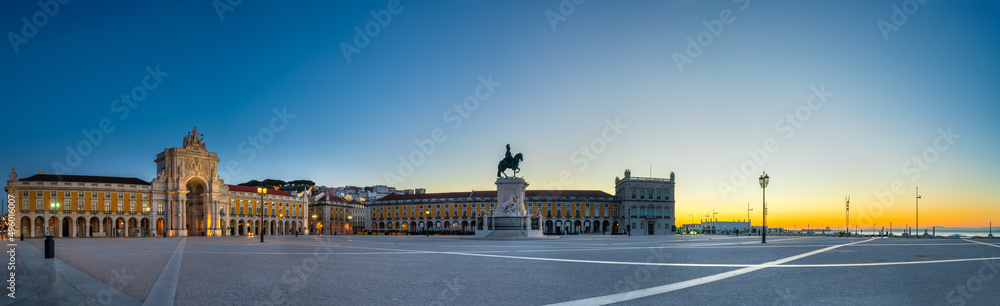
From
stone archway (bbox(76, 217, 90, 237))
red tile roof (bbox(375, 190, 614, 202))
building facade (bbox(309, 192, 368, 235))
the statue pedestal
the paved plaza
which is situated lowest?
building facade (bbox(309, 192, 368, 235))

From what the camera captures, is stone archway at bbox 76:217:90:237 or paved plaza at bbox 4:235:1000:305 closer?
paved plaza at bbox 4:235:1000:305

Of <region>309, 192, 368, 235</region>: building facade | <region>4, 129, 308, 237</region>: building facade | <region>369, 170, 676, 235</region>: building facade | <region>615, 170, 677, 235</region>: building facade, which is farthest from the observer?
<region>309, 192, 368, 235</region>: building facade

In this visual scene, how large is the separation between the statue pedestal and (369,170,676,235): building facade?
5518 centimetres

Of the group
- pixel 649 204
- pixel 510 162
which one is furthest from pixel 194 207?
pixel 649 204

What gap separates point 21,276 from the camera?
10.1 meters

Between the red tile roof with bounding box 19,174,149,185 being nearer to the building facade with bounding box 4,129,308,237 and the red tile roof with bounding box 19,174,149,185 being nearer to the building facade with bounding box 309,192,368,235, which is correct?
the building facade with bounding box 4,129,308,237

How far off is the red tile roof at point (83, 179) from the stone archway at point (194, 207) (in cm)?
608

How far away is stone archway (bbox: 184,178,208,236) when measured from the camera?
83.6 meters

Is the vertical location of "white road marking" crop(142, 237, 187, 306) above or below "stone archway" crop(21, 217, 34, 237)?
above

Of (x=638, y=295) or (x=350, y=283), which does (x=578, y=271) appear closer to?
(x=638, y=295)

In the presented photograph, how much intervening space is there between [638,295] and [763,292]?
Result: 2074 mm

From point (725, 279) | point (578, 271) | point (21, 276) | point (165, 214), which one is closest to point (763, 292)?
point (725, 279)

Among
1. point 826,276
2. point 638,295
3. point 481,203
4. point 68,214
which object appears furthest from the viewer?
point 481,203

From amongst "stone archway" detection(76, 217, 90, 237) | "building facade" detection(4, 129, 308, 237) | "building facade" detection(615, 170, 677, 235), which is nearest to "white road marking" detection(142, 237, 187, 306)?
"building facade" detection(4, 129, 308, 237)
